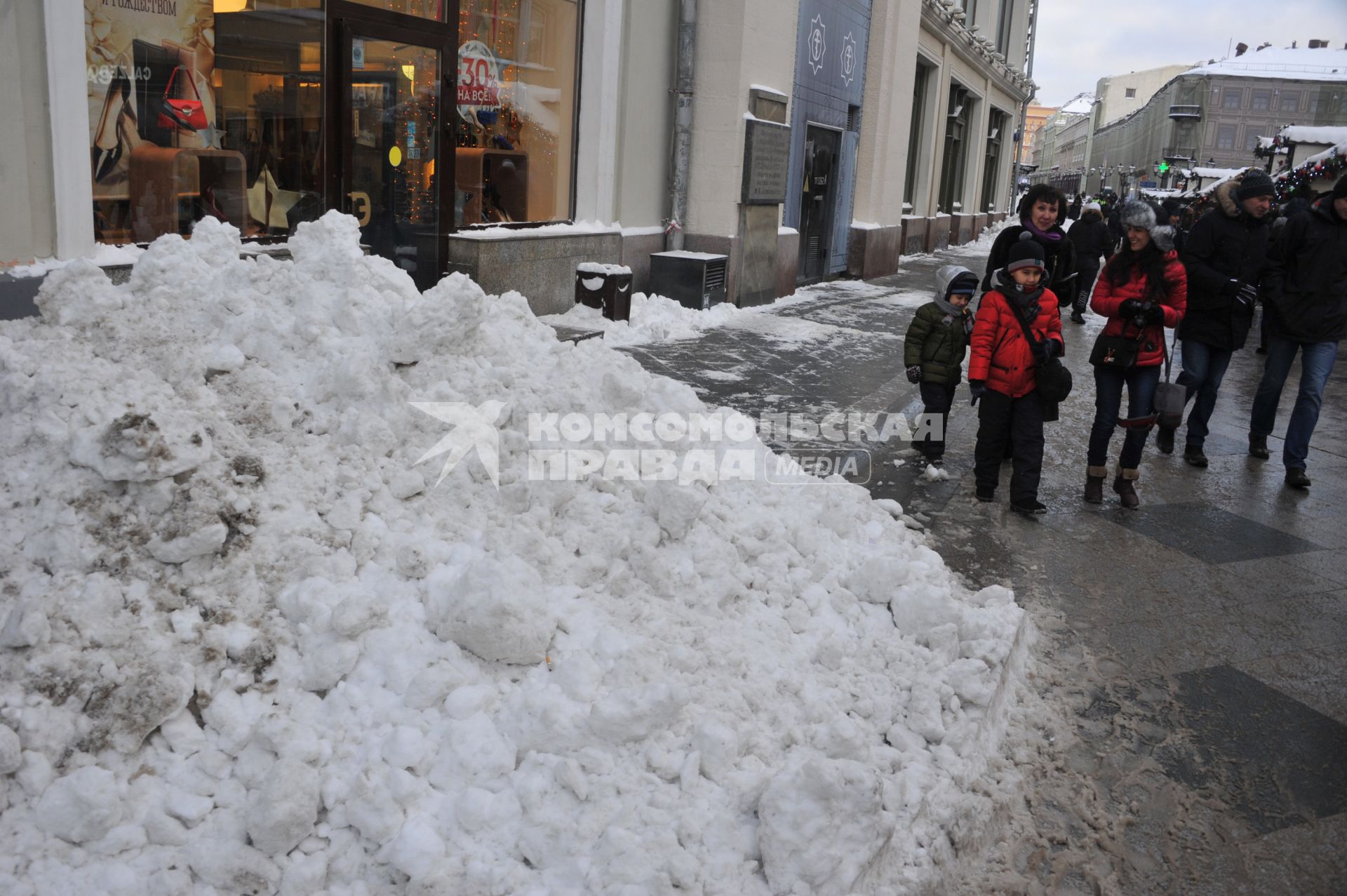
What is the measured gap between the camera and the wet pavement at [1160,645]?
298cm

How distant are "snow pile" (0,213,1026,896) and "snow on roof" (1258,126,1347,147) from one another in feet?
56.9

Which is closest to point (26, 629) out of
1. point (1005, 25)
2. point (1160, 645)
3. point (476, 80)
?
point (1160, 645)

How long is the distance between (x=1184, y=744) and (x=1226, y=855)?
596 millimetres

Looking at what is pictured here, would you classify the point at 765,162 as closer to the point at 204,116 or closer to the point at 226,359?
the point at 204,116

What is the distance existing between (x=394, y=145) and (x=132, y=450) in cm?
637

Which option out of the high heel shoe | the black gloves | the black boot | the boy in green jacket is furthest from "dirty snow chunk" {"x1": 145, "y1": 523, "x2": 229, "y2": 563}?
the black boot

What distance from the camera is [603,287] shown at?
9.70m

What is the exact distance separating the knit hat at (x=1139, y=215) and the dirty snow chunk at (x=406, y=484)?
4.39 m

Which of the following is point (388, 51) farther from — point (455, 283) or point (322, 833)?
point (322, 833)

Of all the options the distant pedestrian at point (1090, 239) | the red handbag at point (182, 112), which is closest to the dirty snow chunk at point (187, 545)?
the red handbag at point (182, 112)

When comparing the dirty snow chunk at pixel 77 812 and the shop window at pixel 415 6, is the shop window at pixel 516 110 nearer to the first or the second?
the shop window at pixel 415 6

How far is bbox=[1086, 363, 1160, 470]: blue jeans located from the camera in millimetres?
6105

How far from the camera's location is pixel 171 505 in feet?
9.87

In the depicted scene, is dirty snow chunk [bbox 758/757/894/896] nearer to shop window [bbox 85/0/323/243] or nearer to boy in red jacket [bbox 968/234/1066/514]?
boy in red jacket [bbox 968/234/1066/514]
